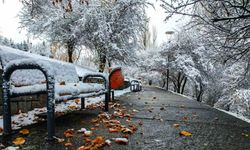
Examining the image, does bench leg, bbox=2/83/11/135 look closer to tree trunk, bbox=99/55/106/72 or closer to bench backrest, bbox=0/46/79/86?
bench backrest, bbox=0/46/79/86

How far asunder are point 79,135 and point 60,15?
15309 mm

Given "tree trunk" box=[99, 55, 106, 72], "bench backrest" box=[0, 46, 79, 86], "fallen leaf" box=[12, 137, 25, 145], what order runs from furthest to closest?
"tree trunk" box=[99, 55, 106, 72], "bench backrest" box=[0, 46, 79, 86], "fallen leaf" box=[12, 137, 25, 145]

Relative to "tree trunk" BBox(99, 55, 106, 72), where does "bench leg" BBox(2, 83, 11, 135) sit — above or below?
below

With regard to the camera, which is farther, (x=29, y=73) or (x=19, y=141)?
(x=29, y=73)

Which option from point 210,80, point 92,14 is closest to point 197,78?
point 210,80

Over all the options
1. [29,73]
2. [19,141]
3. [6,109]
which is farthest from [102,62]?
[19,141]

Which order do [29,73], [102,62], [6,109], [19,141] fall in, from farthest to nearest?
[102,62]
[29,73]
[6,109]
[19,141]

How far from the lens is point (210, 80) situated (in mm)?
24453

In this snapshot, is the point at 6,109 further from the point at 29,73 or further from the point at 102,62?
the point at 102,62

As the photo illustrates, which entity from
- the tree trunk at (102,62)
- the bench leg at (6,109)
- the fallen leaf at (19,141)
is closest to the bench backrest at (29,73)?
the bench leg at (6,109)

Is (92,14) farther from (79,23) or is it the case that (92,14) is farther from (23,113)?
(23,113)

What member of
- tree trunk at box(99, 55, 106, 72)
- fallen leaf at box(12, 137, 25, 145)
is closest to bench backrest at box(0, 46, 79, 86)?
fallen leaf at box(12, 137, 25, 145)

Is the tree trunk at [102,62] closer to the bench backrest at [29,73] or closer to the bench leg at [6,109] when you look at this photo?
the bench backrest at [29,73]

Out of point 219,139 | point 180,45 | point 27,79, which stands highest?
point 180,45
